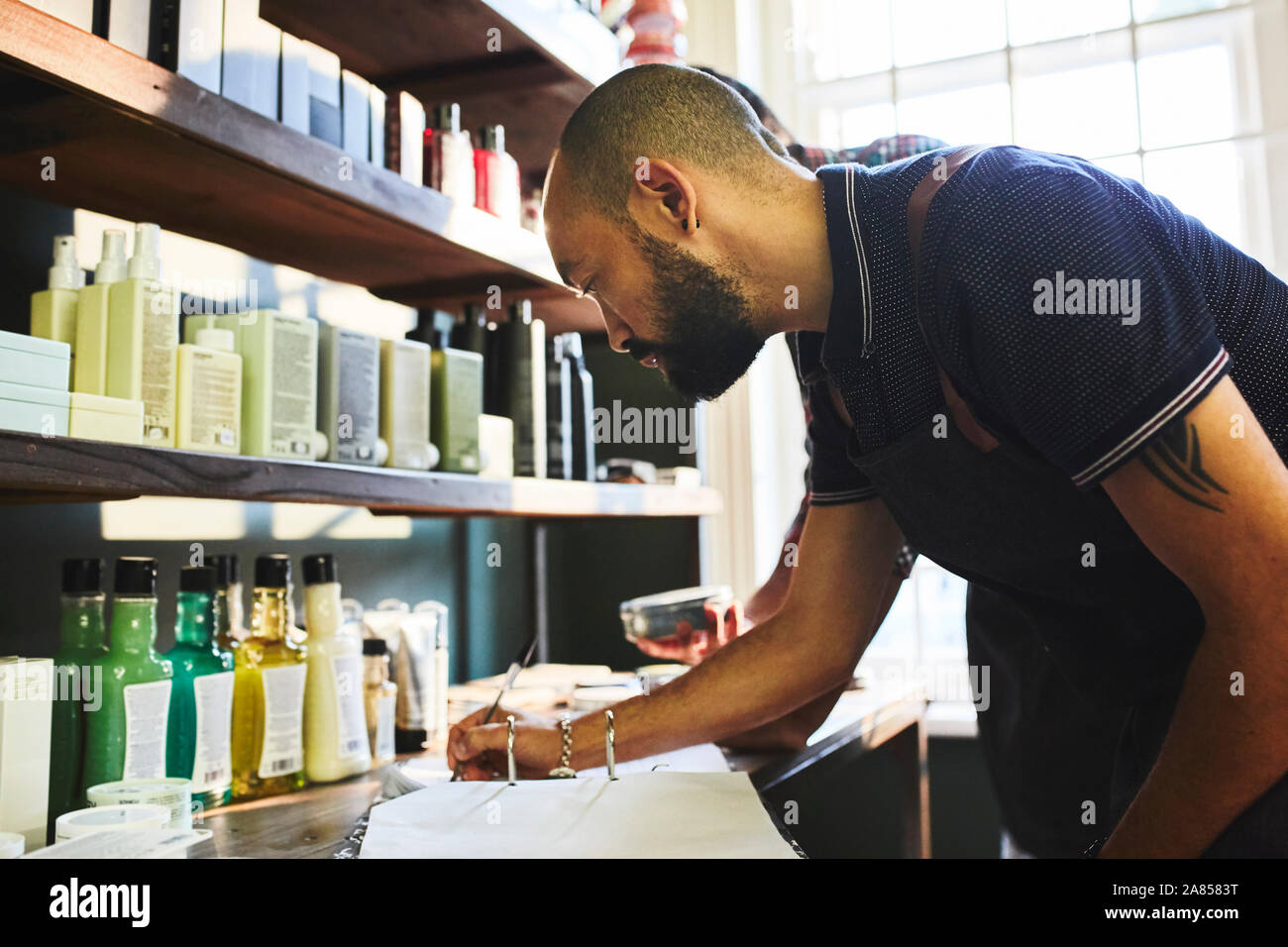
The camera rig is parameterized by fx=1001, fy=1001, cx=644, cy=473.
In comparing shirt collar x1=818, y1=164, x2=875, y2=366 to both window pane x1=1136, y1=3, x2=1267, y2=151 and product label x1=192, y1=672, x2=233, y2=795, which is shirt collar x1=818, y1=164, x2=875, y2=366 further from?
window pane x1=1136, y1=3, x2=1267, y2=151

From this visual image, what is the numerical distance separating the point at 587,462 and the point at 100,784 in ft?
3.60

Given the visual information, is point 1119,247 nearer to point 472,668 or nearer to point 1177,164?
point 472,668

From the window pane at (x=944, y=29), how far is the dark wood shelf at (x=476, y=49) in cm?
107

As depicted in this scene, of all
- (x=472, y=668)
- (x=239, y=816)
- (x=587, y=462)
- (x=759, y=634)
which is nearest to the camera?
(x=239, y=816)

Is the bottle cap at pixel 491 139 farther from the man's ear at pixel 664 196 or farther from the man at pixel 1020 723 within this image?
the man's ear at pixel 664 196

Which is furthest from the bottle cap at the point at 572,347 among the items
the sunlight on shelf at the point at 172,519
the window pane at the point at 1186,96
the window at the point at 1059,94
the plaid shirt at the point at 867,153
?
the window pane at the point at 1186,96

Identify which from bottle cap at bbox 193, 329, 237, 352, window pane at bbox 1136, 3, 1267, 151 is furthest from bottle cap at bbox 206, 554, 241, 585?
window pane at bbox 1136, 3, 1267, 151

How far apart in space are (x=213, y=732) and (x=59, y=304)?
1.50 ft

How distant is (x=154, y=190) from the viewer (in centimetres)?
118

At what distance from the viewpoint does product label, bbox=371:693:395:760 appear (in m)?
1.30

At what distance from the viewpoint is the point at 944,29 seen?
2576 millimetres

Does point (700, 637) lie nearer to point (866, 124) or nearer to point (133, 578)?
point (133, 578)
